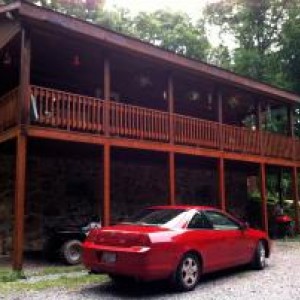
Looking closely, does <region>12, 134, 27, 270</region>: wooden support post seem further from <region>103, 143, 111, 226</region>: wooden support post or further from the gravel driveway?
<region>103, 143, 111, 226</region>: wooden support post

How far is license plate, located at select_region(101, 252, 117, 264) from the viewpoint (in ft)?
26.6

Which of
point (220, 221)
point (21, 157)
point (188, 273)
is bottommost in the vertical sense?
point (188, 273)

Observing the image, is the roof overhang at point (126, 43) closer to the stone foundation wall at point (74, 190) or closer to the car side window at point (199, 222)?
the stone foundation wall at point (74, 190)

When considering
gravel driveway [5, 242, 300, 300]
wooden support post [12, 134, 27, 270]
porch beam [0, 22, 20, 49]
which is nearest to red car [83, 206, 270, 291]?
gravel driveway [5, 242, 300, 300]

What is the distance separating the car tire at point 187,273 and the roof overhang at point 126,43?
6478mm

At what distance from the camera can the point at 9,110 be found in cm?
1237

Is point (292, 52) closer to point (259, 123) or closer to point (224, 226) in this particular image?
point (259, 123)

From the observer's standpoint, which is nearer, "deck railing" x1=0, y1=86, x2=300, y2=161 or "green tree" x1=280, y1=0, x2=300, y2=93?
"deck railing" x1=0, y1=86, x2=300, y2=161

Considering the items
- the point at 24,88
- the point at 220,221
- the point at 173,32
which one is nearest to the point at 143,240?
the point at 220,221

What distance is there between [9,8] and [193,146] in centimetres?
717

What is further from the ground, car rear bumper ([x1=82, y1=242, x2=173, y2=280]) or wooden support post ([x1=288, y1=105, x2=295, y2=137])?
wooden support post ([x1=288, y1=105, x2=295, y2=137])

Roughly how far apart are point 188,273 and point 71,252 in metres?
4.60

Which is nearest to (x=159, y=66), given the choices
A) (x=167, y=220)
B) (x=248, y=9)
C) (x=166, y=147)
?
(x=166, y=147)

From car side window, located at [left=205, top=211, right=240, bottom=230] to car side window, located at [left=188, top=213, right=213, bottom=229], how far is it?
170 mm
